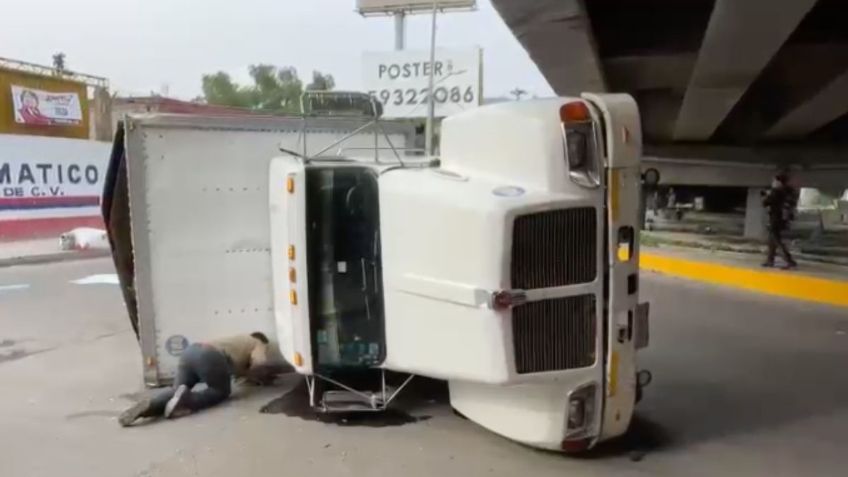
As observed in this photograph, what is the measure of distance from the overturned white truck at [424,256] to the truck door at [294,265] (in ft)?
0.05

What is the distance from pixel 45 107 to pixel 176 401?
2488cm

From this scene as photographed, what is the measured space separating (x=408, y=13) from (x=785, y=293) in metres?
26.8

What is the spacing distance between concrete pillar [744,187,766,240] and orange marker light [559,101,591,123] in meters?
17.3

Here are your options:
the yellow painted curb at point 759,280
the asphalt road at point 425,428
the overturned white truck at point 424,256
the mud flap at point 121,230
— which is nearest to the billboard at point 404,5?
the yellow painted curb at point 759,280

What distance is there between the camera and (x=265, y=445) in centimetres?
545

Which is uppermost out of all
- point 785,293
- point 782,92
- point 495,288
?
point 782,92

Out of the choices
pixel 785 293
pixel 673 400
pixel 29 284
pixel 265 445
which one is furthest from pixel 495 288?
pixel 29 284

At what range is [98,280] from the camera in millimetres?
13922

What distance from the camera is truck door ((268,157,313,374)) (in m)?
5.57

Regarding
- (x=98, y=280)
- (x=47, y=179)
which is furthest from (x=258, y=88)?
(x=98, y=280)

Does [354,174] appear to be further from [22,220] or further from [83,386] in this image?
[22,220]

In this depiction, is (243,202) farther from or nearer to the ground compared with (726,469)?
farther from the ground

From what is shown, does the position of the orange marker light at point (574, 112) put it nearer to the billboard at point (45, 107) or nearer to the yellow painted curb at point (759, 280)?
the yellow painted curb at point (759, 280)

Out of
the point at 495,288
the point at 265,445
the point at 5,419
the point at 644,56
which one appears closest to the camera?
the point at 495,288
